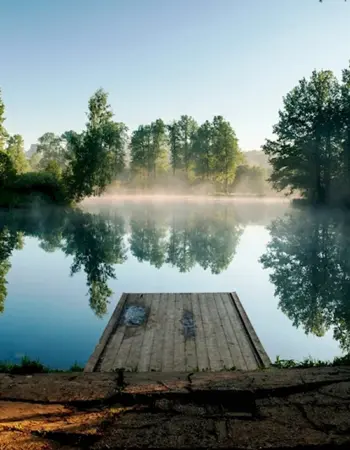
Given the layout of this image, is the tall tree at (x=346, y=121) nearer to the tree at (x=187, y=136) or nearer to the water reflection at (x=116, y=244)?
the water reflection at (x=116, y=244)

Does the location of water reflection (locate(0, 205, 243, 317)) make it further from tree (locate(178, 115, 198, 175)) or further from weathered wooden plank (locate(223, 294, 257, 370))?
tree (locate(178, 115, 198, 175))

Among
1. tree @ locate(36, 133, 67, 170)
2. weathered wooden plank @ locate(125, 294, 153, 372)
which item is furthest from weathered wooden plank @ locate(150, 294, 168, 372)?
tree @ locate(36, 133, 67, 170)

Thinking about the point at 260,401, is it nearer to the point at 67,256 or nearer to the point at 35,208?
the point at 67,256

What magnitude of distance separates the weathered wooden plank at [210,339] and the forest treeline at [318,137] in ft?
132

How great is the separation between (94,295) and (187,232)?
14915 millimetres

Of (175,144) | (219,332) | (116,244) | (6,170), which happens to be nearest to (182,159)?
(175,144)

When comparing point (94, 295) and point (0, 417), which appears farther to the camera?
point (94, 295)

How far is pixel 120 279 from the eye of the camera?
13.5 metres

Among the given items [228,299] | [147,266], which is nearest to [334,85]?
[147,266]

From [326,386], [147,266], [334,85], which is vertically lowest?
[147,266]

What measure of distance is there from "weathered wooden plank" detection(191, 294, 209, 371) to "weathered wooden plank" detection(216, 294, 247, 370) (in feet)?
1.47

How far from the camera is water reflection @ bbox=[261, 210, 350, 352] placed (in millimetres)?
9414

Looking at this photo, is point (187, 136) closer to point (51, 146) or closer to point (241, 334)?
point (51, 146)

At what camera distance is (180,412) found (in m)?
3.48
